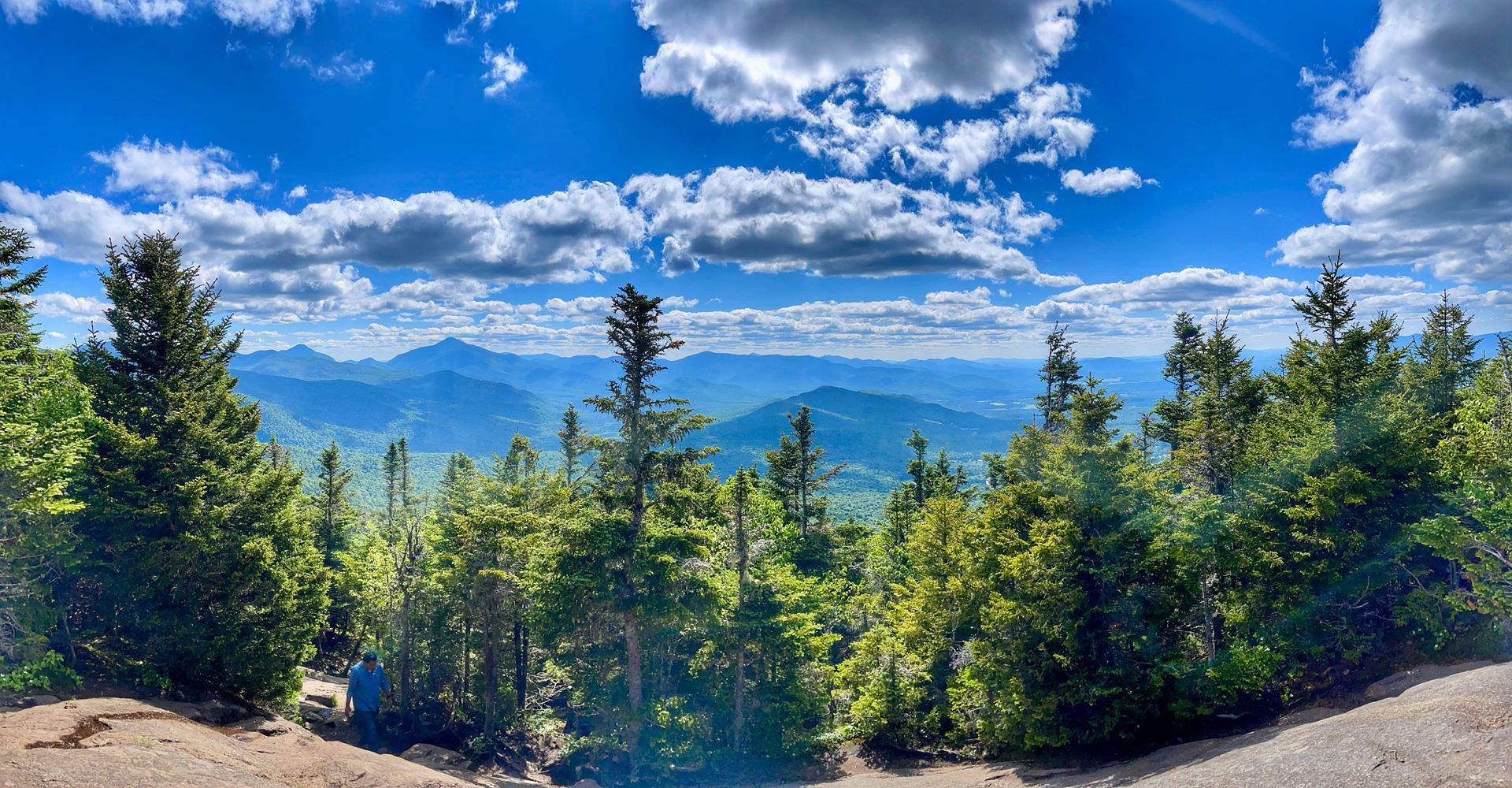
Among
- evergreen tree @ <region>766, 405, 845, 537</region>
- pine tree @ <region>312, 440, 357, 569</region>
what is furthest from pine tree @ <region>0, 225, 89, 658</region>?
evergreen tree @ <region>766, 405, 845, 537</region>

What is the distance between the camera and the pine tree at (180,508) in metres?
19.1

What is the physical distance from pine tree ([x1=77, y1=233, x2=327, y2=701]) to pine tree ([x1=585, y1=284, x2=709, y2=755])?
38.7 ft

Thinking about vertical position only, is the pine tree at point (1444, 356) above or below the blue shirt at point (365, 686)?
above

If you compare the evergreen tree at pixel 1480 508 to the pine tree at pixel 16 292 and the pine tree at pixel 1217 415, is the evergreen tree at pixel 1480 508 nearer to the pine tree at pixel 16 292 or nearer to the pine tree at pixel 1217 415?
the pine tree at pixel 1217 415

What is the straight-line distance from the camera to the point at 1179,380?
41625 mm

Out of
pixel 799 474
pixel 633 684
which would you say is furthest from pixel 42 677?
pixel 799 474

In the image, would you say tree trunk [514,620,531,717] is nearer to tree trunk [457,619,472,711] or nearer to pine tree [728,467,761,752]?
tree trunk [457,619,472,711]

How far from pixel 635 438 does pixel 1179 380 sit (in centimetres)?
3843

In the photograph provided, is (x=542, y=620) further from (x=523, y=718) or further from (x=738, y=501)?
(x=738, y=501)

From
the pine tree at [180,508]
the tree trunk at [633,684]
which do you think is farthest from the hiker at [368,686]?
the tree trunk at [633,684]

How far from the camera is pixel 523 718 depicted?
87.0 feet

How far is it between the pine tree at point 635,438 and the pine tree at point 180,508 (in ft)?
38.7

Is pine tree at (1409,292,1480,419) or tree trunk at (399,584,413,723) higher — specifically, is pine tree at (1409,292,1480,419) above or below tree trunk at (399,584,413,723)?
above

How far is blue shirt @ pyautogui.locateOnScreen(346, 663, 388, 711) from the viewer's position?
20125 millimetres
